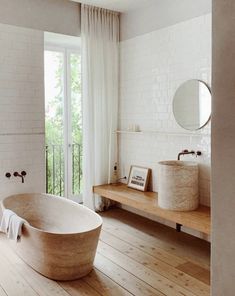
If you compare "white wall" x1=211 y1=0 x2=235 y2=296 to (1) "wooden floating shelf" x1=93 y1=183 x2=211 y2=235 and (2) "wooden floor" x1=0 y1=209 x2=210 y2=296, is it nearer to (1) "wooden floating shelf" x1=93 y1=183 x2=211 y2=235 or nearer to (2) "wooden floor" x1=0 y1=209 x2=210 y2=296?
(2) "wooden floor" x1=0 y1=209 x2=210 y2=296

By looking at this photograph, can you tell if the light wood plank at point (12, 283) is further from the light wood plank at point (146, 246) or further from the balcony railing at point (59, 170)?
the balcony railing at point (59, 170)

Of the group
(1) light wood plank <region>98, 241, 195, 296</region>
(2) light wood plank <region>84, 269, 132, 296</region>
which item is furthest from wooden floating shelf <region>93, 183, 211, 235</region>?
(2) light wood plank <region>84, 269, 132, 296</region>

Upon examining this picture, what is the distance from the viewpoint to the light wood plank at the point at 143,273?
8.29ft

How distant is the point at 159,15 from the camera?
4.00 metres

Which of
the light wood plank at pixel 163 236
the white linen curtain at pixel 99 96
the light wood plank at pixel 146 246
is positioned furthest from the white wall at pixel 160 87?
the light wood plank at pixel 146 246

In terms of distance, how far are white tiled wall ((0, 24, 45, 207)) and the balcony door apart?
0.58 m

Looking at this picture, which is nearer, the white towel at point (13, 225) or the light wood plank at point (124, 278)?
the light wood plank at point (124, 278)

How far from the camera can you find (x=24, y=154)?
13.1ft

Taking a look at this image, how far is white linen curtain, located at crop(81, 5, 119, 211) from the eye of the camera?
4344 millimetres

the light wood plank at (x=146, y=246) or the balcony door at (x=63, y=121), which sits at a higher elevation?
the balcony door at (x=63, y=121)

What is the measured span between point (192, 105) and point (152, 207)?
1244 mm

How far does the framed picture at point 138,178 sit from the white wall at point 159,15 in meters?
1.86

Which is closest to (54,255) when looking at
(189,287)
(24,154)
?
(189,287)

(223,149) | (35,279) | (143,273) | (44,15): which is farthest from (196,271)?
(44,15)
